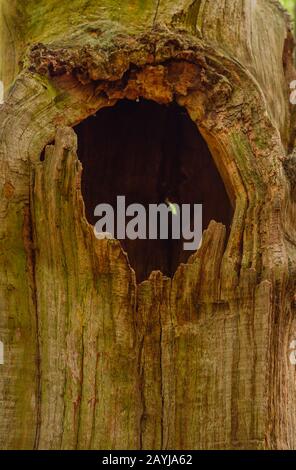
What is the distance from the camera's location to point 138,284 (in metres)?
3.01

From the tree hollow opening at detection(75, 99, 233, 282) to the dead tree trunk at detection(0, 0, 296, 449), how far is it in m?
0.69

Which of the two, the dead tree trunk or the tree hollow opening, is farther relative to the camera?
the tree hollow opening

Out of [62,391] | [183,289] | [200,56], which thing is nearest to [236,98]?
[200,56]

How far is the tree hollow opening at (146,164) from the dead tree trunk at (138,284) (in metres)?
0.69

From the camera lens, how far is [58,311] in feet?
9.73

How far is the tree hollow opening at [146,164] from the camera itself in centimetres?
378

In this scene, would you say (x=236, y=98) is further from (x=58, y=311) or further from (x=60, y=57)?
(x=58, y=311)

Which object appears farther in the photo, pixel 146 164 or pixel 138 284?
pixel 146 164

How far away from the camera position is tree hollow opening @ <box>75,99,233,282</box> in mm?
3783

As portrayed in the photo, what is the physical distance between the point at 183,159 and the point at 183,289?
118cm

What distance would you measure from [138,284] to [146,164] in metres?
1.12

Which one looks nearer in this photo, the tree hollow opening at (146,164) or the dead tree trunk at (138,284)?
the dead tree trunk at (138,284)

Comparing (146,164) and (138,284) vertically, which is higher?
(146,164)

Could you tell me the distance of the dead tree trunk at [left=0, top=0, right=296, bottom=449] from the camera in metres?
2.89
